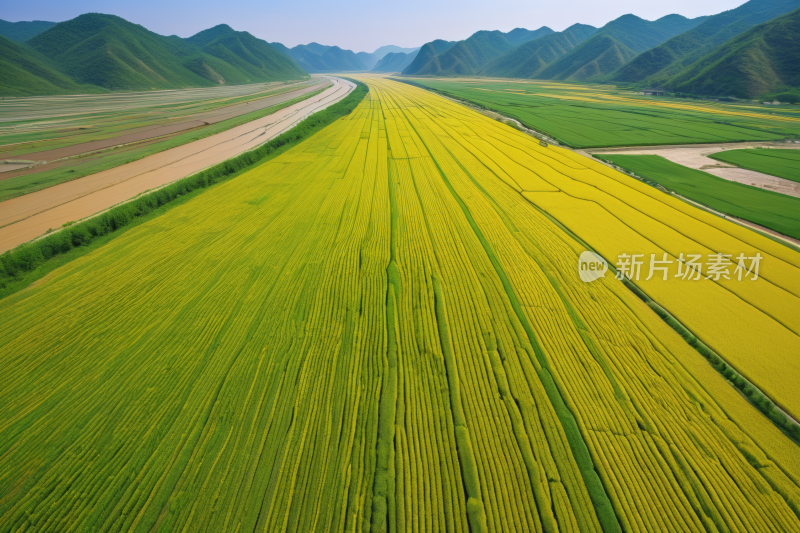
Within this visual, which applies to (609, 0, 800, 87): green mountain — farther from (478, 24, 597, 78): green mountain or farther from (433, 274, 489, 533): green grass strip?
(433, 274, 489, 533): green grass strip

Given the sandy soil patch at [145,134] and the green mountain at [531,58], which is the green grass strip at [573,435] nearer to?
the sandy soil patch at [145,134]

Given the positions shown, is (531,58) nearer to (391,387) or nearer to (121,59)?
(121,59)

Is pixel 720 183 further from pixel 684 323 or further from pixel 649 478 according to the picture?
pixel 649 478

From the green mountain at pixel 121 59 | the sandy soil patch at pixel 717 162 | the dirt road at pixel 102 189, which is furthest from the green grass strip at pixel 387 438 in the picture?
the green mountain at pixel 121 59

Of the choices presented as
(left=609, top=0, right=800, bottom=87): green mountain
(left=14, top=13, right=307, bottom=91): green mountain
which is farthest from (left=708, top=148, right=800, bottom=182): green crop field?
(left=14, top=13, right=307, bottom=91): green mountain

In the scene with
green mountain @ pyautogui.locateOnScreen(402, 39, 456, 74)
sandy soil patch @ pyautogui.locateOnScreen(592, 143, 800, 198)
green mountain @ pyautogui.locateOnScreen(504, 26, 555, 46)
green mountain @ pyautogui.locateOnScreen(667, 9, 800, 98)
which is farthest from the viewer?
green mountain @ pyautogui.locateOnScreen(504, 26, 555, 46)

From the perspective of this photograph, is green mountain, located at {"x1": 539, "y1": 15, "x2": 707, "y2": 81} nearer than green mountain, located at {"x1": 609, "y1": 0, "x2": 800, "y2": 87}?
No
